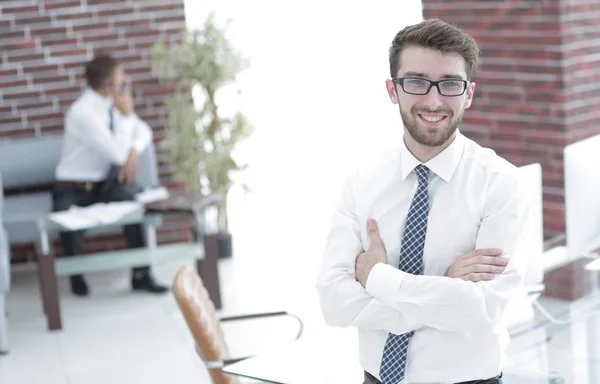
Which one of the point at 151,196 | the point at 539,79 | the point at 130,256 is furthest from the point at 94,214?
the point at 539,79

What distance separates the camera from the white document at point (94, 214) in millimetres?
6348

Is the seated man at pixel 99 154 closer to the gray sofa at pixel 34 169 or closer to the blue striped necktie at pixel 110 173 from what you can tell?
the blue striped necktie at pixel 110 173

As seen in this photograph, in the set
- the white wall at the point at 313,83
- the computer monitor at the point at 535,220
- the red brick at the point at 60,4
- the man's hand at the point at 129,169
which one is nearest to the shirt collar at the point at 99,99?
the man's hand at the point at 129,169

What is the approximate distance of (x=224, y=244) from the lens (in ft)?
25.0

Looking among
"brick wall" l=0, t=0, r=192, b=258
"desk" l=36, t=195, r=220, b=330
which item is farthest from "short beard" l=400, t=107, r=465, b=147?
"brick wall" l=0, t=0, r=192, b=258

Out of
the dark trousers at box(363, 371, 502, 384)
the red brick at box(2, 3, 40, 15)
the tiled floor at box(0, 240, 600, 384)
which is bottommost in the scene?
the tiled floor at box(0, 240, 600, 384)

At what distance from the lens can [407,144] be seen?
2.58 metres

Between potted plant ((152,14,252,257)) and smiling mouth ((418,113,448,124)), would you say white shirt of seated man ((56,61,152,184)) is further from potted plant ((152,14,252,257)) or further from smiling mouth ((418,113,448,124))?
smiling mouth ((418,113,448,124))

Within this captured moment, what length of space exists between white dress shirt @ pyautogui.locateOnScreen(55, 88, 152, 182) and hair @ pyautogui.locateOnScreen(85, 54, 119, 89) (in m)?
0.13

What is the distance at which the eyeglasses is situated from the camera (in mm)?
2402

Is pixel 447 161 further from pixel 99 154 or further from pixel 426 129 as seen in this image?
pixel 99 154

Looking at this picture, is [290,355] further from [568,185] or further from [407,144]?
[568,185]

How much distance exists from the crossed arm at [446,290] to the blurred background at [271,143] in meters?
1.32

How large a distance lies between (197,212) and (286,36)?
400cm
